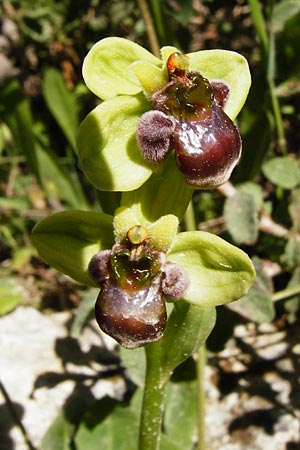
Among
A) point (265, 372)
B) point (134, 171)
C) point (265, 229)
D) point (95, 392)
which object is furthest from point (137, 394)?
point (134, 171)

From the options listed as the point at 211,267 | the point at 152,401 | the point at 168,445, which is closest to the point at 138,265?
the point at 211,267

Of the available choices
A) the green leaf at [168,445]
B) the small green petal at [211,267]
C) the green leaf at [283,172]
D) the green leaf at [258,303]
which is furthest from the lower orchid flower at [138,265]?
the green leaf at [283,172]

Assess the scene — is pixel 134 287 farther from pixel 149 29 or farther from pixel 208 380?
pixel 149 29

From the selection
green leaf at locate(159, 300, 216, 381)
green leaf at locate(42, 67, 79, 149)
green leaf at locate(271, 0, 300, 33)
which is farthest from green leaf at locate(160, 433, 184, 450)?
green leaf at locate(42, 67, 79, 149)

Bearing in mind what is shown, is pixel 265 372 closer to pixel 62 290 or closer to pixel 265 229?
pixel 265 229

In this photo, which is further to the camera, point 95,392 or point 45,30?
point 45,30

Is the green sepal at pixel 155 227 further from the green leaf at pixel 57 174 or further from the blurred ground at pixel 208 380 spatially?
the green leaf at pixel 57 174
